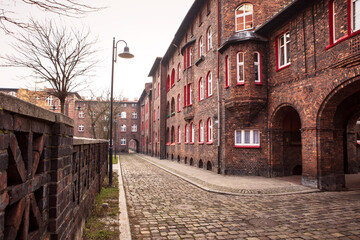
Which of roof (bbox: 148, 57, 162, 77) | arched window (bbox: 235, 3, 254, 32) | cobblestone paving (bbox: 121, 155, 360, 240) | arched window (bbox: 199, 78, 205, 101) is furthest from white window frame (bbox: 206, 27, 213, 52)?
roof (bbox: 148, 57, 162, 77)

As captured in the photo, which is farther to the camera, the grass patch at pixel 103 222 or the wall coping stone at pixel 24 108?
the grass patch at pixel 103 222

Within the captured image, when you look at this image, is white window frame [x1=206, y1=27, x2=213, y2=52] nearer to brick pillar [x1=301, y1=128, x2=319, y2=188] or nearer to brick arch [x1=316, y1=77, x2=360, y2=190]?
brick pillar [x1=301, y1=128, x2=319, y2=188]

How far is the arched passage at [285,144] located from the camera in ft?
49.9

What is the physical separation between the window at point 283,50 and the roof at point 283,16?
69cm

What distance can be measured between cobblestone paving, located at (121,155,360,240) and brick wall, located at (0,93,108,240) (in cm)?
296

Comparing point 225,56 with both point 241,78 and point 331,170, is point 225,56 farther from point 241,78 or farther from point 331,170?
point 331,170

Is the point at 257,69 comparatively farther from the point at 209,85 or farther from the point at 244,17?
the point at 209,85

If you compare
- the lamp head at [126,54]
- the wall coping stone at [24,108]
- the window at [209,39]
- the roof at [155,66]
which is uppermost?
the roof at [155,66]

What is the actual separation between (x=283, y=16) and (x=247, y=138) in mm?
6582

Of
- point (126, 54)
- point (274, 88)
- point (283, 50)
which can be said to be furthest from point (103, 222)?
point (283, 50)

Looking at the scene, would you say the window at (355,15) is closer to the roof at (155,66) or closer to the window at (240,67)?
the window at (240,67)

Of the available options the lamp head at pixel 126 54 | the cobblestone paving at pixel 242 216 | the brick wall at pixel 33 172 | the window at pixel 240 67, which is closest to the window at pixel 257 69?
the window at pixel 240 67

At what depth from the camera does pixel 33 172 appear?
2516mm

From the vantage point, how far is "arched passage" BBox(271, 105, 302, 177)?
15.2m
